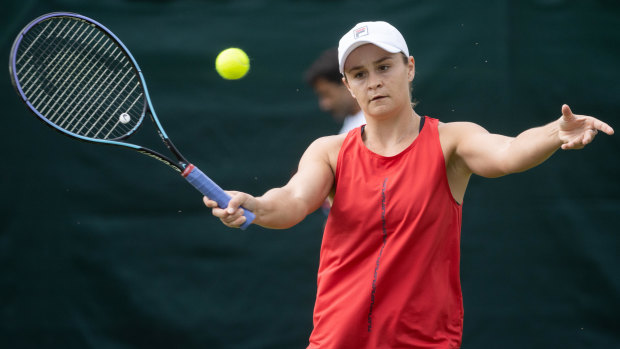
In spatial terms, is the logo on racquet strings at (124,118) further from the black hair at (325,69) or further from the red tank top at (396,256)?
the black hair at (325,69)

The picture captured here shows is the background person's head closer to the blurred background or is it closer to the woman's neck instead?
the blurred background

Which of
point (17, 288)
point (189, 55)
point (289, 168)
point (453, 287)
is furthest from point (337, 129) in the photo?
point (17, 288)

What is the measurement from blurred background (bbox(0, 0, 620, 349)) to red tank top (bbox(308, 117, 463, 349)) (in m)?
1.52

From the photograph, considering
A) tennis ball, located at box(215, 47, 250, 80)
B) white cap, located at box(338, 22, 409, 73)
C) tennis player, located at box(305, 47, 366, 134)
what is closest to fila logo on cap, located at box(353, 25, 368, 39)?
white cap, located at box(338, 22, 409, 73)

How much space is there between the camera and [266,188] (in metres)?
3.94

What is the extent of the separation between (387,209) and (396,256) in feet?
0.54

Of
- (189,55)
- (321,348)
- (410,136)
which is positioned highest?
(189,55)

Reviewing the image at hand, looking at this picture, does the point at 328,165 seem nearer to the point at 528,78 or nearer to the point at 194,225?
the point at 194,225

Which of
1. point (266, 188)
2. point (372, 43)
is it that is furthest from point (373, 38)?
point (266, 188)

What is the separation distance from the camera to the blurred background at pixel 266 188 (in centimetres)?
385

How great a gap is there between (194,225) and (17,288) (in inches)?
41.7

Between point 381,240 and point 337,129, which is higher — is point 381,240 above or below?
below

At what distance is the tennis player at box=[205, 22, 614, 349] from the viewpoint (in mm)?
2305

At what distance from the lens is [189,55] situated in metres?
3.92
